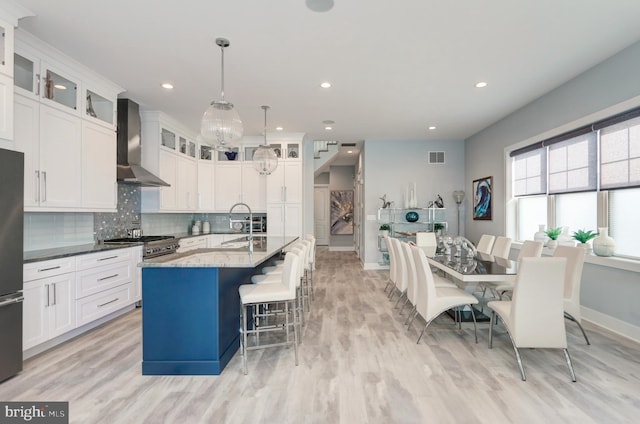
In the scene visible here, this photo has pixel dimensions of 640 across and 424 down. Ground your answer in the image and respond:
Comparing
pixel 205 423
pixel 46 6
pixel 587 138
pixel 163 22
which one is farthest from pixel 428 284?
pixel 46 6

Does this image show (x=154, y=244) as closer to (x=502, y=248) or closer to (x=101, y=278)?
(x=101, y=278)

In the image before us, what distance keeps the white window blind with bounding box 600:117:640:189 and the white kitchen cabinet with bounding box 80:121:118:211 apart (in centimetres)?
570

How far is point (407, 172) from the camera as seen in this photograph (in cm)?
714

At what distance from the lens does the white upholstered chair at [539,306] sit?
2336 mm

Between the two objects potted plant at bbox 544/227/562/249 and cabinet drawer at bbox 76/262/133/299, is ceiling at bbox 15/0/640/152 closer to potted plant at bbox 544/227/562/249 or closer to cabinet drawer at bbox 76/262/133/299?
potted plant at bbox 544/227/562/249

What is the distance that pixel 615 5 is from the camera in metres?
2.50

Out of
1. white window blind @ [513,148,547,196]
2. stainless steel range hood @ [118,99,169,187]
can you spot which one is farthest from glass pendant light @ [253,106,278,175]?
white window blind @ [513,148,547,196]

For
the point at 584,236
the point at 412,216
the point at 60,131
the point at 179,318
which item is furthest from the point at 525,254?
the point at 60,131

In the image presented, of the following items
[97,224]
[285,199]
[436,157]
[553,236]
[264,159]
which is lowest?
[553,236]

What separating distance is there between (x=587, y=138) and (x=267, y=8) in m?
3.86

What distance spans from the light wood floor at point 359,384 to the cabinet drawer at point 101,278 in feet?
1.60

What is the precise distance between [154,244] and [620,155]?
5.56 meters

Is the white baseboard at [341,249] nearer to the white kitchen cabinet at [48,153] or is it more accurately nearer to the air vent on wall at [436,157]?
the air vent on wall at [436,157]

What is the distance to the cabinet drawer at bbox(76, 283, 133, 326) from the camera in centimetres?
321
